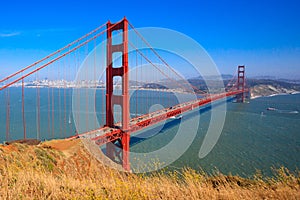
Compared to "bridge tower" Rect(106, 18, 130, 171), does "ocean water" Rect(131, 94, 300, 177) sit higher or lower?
lower

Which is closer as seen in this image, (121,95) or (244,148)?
(121,95)

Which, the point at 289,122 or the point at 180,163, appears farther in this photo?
the point at 289,122

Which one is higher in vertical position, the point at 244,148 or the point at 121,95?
the point at 121,95

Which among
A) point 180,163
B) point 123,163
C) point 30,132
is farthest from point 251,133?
point 30,132

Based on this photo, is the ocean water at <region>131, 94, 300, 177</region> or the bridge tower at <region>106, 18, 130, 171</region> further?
the ocean water at <region>131, 94, 300, 177</region>

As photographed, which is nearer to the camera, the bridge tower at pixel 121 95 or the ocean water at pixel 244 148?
the bridge tower at pixel 121 95

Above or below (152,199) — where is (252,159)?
below

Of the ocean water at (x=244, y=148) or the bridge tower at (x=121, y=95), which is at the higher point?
the bridge tower at (x=121, y=95)

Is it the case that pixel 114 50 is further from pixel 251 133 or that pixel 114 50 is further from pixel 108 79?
pixel 251 133
